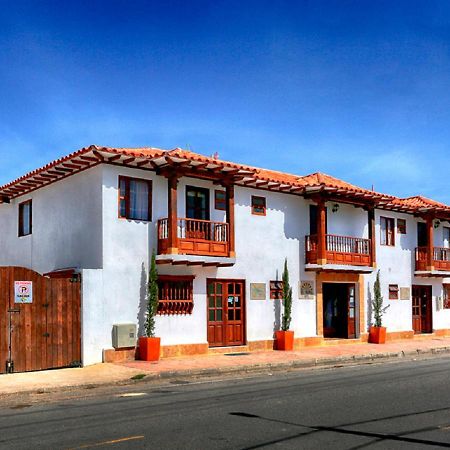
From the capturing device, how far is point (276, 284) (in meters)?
22.7

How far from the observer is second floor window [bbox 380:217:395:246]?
1082 inches

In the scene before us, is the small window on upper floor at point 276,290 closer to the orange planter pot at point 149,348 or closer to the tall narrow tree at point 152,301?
the tall narrow tree at point 152,301

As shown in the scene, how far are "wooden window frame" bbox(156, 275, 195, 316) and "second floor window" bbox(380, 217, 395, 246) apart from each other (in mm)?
10711

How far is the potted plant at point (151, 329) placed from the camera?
18250 millimetres

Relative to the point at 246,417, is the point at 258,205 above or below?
above

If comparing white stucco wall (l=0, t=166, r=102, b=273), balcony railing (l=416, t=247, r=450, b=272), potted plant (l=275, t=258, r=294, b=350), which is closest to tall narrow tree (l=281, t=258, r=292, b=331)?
potted plant (l=275, t=258, r=294, b=350)

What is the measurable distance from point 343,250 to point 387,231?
4009 millimetres

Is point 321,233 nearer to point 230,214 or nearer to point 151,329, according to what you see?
point 230,214

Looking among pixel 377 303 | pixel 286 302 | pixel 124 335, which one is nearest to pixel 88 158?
pixel 124 335

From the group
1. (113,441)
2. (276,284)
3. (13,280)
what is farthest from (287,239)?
(113,441)

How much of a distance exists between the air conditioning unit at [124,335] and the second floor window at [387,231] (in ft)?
43.2

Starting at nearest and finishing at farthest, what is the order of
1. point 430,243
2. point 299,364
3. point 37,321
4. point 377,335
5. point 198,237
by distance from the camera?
1. point 37,321
2. point 299,364
3. point 198,237
4. point 377,335
5. point 430,243

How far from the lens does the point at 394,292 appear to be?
27.8 metres

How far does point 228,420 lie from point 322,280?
613 inches
